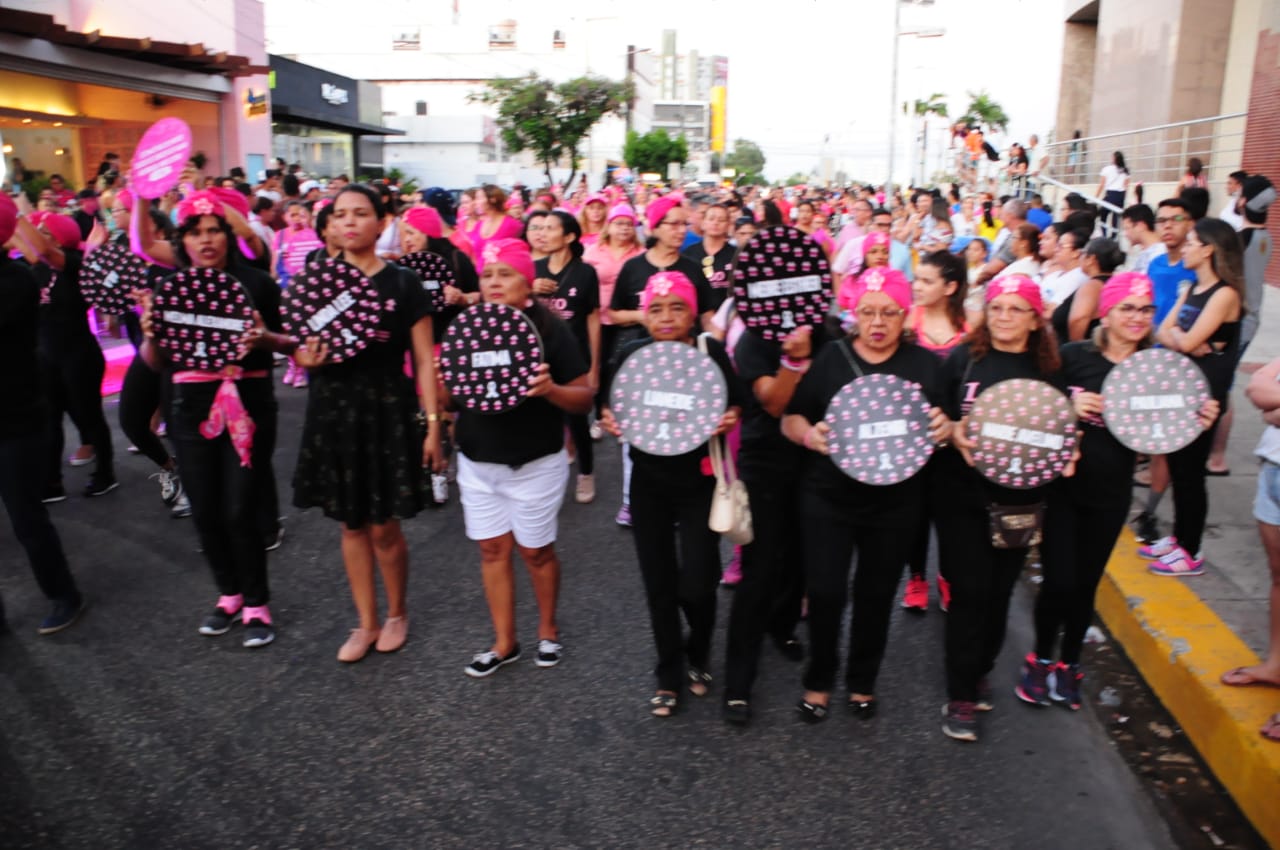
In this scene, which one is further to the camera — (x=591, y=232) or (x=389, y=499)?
(x=591, y=232)

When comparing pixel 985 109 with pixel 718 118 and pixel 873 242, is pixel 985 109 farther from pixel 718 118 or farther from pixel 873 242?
pixel 718 118

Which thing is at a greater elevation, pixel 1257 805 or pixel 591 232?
pixel 591 232

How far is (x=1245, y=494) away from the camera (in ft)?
20.9

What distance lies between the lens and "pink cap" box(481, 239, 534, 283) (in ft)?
13.0

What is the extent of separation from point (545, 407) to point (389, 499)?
2.61 ft

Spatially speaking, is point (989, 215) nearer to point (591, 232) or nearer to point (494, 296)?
point (591, 232)

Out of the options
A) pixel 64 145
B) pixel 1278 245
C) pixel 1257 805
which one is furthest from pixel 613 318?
pixel 64 145

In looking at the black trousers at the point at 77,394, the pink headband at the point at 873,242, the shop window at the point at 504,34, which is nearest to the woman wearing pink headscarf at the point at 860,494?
the pink headband at the point at 873,242

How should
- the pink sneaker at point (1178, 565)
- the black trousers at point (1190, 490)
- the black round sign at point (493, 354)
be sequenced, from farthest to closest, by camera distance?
the pink sneaker at point (1178, 565) < the black trousers at point (1190, 490) < the black round sign at point (493, 354)

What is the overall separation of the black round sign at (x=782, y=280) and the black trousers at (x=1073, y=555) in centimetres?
128

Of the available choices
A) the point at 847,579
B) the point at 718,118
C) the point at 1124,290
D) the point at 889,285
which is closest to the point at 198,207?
the point at 889,285

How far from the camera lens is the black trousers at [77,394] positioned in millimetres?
6406

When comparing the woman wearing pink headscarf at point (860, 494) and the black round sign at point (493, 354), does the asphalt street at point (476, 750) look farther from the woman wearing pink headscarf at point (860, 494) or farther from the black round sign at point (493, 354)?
the black round sign at point (493, 354)

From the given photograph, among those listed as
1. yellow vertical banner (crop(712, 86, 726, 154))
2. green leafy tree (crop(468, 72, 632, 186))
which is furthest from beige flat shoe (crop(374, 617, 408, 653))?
yellow vertical banner (crop(712, 86, 726, 154))
